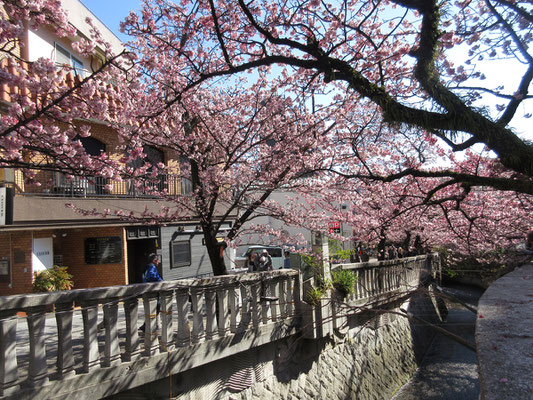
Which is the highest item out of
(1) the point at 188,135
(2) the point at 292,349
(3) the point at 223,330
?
(1) the point at 188,135

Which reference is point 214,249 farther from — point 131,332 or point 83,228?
point 83,228

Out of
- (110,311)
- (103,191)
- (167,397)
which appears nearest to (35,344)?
(110,311)

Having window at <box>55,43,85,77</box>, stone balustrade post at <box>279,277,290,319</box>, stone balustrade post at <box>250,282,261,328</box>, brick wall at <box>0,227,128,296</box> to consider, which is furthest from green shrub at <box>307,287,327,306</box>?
window at <box>55,43,85,77</box>

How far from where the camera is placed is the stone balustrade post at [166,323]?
5.34 meters

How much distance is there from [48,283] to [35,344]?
894 centimetres

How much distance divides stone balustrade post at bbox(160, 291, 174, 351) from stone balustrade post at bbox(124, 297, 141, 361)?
1.30ft

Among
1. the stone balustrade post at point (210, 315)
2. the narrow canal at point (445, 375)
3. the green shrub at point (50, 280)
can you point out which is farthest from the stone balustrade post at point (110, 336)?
the narrow canal at point (445, 375)

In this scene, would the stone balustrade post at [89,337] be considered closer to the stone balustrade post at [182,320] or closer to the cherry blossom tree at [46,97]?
the stone balustrade post at [182,320]

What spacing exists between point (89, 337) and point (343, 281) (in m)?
6.39

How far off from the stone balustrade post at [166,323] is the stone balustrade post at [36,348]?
1.55 meters

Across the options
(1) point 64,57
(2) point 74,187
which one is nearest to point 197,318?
(2) point 74,187

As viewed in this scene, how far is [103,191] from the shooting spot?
533 inches

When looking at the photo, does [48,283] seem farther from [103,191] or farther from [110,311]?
[110,311]

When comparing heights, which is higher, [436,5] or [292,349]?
[436,5]
